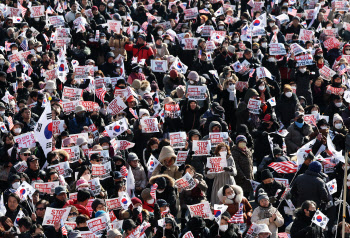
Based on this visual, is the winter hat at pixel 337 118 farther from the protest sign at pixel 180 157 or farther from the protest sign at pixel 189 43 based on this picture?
the protest sign at pixel 189 43

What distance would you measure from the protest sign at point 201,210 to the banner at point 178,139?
2.71 metres

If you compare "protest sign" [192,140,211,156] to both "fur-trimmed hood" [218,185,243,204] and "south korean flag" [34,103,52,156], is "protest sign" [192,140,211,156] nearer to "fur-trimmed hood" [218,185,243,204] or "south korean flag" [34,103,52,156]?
"fur-trimmed hood" [218,185,243,204]

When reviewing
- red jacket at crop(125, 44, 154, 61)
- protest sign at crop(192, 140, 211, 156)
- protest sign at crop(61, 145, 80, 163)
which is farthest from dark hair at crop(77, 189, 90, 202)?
red jacket at crop(125, 44, 154, 61)

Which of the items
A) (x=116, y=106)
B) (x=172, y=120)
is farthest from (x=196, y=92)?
(x=116, y=106)

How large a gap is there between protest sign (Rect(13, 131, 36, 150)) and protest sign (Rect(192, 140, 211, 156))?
2.95 metres

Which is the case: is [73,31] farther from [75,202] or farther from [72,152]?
[75,202]

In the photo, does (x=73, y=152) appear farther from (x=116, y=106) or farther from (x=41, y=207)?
(x=116, y=106)

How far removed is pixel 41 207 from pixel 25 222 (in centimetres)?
81

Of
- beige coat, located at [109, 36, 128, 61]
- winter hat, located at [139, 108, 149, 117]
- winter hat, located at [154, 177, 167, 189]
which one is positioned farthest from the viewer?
beige coat, located at [109, 36, 128, 61]

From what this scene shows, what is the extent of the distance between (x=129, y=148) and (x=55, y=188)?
3521mm

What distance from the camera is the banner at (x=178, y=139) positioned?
55.0ft

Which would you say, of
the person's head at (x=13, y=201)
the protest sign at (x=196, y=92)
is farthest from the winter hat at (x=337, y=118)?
the person's head at (x=13, y=201)

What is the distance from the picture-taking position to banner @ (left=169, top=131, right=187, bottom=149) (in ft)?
55.0

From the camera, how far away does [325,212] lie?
49.0 feet
